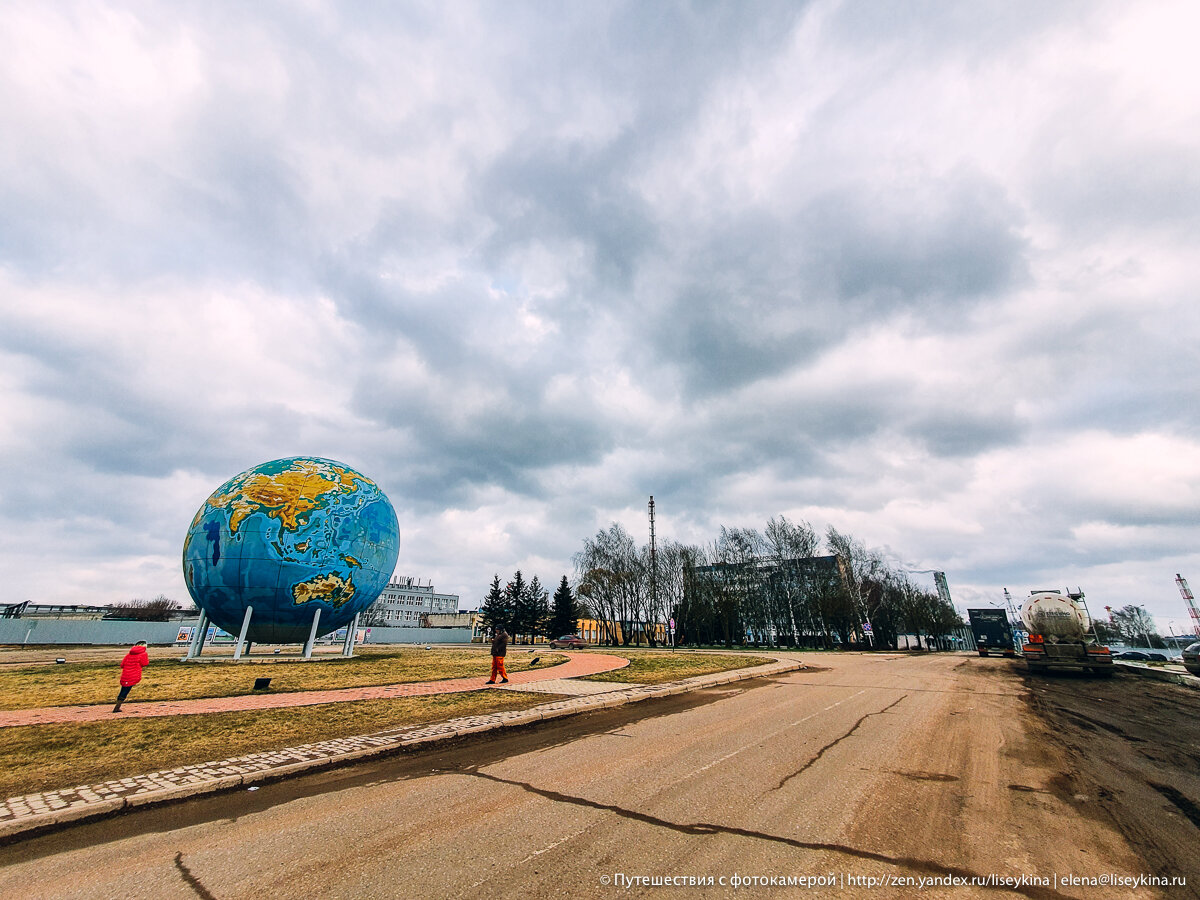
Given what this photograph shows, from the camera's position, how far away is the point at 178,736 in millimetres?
7977

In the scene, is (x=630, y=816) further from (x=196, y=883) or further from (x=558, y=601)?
(x=558, y=601)

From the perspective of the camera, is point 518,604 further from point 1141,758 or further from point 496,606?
point 1141,758

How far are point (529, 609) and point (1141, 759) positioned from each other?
5481cm

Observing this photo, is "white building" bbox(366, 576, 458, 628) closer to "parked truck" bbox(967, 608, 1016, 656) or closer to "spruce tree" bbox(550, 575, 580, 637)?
Answer: "spruce tree" bbox(550, 575, 580, 637)

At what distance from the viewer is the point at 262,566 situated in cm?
1947

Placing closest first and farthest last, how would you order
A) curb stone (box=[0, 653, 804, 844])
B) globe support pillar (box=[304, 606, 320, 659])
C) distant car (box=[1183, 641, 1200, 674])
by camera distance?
curb stone (box=[0, 653, 804, 844]), globe support pillar (box=[304, 606, 320, 659]), distant car (box=[1183, 641, 1200, 674])

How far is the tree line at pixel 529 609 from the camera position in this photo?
187 ft

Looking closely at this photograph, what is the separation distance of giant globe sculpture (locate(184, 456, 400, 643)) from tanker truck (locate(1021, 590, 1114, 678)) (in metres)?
28.6

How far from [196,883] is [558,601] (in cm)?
5862

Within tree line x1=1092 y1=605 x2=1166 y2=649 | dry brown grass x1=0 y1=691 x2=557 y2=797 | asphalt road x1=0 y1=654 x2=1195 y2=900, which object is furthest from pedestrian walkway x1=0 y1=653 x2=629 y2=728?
tree line x1=1092 y1=605 x2=1166 y2=649

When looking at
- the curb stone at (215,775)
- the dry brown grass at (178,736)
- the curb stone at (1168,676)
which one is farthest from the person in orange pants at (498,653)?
the curb stone at (1168,676)

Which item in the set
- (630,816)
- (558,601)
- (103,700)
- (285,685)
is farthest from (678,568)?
(630,816)

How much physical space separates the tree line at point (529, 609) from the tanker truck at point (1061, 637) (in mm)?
45961

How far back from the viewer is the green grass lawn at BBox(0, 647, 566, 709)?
39.9 feet
